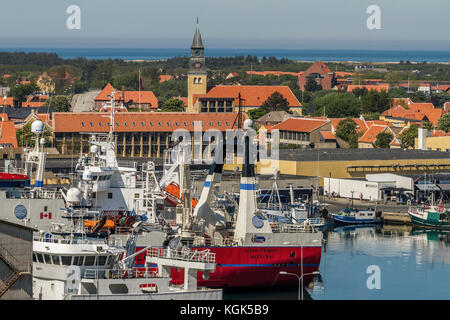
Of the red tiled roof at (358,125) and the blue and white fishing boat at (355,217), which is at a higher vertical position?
the red tiled roof at (358,125)

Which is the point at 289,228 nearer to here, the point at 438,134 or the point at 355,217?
the point at 355,217

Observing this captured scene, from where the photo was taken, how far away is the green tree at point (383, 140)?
9125 centimetres

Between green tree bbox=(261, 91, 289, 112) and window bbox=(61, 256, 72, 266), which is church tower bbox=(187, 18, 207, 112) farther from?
window bbox=(61, 256, 72, 266)

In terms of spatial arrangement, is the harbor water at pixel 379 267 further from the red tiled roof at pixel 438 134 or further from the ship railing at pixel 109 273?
the red tiled roof at pixel 438 134

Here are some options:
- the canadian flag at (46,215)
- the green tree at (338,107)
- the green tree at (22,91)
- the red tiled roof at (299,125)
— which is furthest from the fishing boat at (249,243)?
the green tree at (22,91)

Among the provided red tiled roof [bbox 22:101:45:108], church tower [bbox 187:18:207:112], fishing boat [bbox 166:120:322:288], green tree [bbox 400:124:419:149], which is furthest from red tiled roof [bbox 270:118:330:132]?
fishing boat [bbox 166:120:322:288]

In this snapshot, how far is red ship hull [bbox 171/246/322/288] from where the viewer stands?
41656 millimetres

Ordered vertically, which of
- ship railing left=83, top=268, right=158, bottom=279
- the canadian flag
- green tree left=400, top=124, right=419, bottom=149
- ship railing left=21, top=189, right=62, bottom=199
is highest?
ship railing left=21, top=189, right=62, bottom=199

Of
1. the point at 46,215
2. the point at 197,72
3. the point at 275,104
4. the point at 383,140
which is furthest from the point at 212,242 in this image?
the point at 275,104

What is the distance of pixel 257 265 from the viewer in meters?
42.2

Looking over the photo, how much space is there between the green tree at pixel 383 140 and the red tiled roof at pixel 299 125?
4.64 m

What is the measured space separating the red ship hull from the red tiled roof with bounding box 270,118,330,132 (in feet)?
162

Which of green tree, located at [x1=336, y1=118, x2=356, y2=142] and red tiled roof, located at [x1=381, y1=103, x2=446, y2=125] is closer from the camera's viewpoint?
green tree, located at [x1=336, y1=118, x2=356, y2=142]

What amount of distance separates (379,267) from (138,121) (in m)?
42.6
